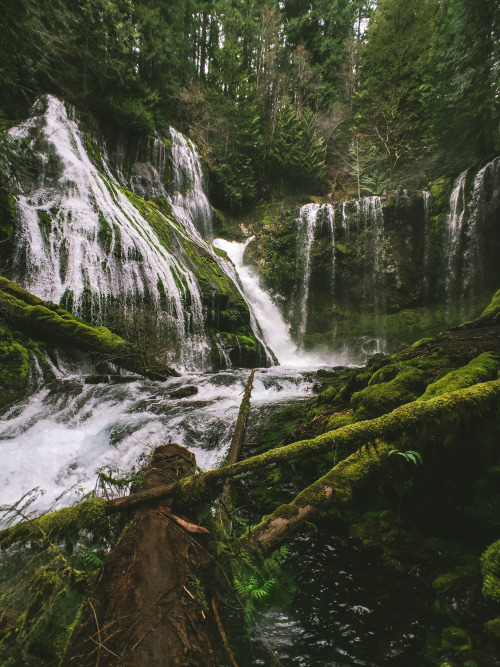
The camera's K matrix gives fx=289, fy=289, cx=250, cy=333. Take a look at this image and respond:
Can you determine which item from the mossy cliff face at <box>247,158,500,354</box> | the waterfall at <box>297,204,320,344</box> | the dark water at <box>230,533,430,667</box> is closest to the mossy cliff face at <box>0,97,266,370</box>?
the waterfall at <box>297,204,320,344</box>

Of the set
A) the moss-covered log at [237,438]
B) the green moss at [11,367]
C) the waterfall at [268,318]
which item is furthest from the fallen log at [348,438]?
the waterfall at [268,318]

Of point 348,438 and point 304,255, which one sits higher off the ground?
point 304,255

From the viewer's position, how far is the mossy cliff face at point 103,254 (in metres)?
9.24

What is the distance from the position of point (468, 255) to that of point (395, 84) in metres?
14.4

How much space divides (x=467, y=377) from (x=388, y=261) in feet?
53.5

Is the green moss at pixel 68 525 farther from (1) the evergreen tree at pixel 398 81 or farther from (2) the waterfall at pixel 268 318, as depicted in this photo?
(1) the evergreen tree at pixel 398 81

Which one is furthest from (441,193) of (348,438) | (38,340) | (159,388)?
(38,340)

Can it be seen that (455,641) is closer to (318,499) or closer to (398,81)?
(318,499)

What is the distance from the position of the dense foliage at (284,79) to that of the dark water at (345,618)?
9.31 m

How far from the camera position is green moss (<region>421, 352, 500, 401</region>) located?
261 centimetres

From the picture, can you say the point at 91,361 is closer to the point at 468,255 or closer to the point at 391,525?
the point at 391,525

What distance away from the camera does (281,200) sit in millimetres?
25453

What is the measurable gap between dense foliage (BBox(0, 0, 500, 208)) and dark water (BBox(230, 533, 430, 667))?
9308 mm

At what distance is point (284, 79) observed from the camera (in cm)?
2689
